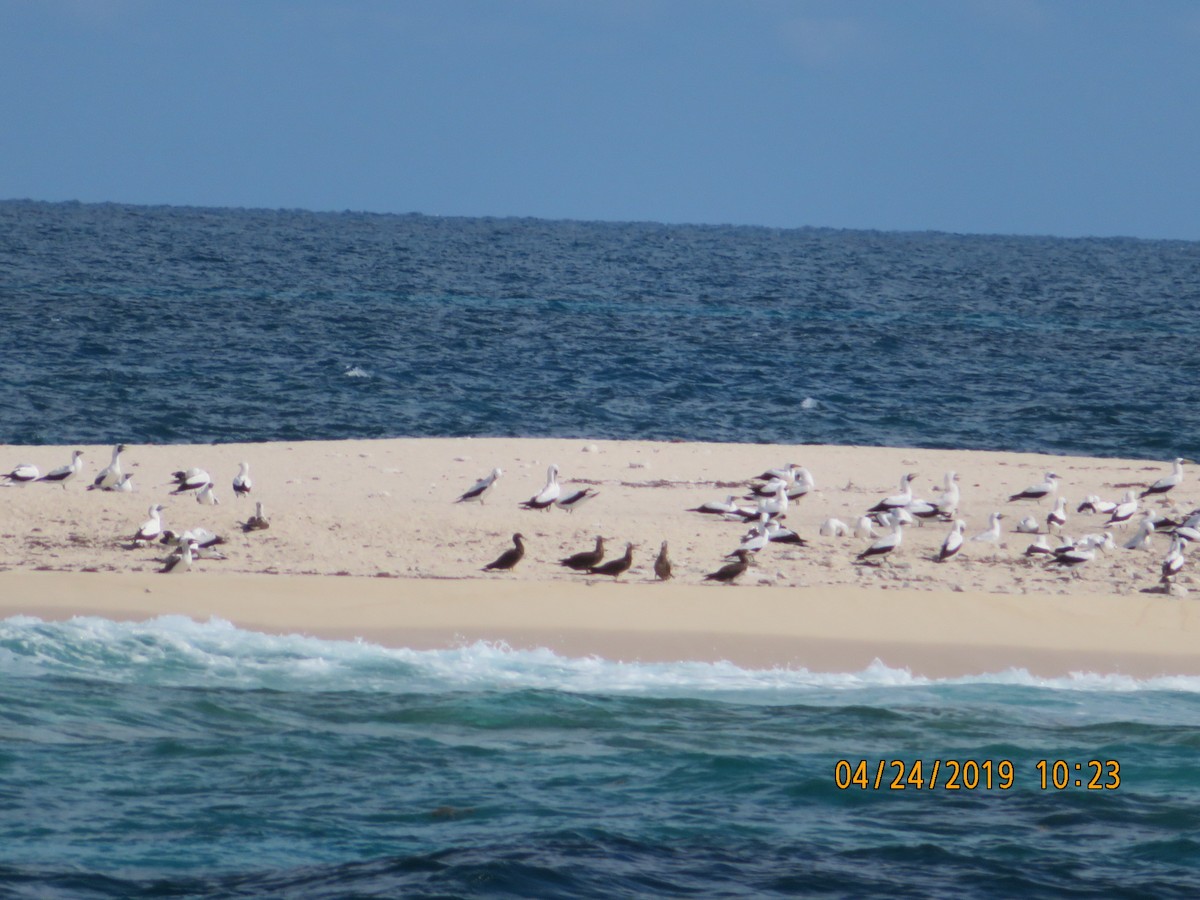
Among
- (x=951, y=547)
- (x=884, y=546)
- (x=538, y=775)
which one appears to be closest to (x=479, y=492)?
(x=884, y=546)

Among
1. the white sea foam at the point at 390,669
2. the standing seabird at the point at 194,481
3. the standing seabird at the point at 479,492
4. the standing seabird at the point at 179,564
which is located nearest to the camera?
the white sea foam at the point at 390,669

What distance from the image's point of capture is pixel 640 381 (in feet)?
107

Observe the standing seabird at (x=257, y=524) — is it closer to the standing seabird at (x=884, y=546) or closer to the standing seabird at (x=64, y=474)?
the standing seabird at (x=64, y=474)

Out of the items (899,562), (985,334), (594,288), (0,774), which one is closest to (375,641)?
(0,774)

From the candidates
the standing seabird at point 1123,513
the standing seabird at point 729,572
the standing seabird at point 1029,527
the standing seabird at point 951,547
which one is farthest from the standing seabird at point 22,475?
the standing seabird at point 1123,513

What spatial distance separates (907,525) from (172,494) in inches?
324

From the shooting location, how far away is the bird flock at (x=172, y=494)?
13.5 metres

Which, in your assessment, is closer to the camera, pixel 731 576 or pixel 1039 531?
pixel 731 576

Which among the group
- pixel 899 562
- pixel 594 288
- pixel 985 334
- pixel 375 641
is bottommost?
pixel 375 641

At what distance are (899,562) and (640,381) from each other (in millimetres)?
18597

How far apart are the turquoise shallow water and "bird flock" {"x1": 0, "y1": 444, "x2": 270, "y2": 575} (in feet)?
5.52

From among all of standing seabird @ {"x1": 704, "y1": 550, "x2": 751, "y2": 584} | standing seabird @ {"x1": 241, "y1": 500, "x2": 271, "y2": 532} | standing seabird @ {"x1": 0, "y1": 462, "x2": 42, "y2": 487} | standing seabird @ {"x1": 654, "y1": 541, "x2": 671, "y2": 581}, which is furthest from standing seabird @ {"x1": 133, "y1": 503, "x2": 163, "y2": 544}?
standing seabird @ {"x1": 704, "y1": 550, "x2": 751, "y2": 584}

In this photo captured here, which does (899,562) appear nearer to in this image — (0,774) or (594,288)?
(0,774)

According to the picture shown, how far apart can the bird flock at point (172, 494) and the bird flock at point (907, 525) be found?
260cm
